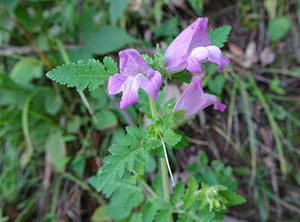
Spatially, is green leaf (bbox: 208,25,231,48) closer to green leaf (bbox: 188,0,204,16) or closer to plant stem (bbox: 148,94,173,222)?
plant stem (bbox: 148,94,173,222)

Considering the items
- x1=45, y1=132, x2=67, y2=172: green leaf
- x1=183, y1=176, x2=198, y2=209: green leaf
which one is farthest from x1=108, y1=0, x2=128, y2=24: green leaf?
x1=183, y1=176, x2=198, y2=209: green leaf

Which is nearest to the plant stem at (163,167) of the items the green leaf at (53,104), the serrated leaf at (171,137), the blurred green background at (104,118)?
the serrated leaf at (171,137)

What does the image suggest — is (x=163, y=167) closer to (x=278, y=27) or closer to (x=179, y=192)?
(x=179, y=192)

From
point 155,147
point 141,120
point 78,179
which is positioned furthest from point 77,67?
point 78,179

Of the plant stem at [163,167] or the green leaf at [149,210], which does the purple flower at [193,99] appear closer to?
the plant stem at [163,167]

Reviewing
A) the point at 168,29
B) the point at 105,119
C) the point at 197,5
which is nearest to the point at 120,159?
the point at 105,119

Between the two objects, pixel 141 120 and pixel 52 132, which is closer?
pixel 141 120

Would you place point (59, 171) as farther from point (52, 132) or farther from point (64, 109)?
point (64, 109)
